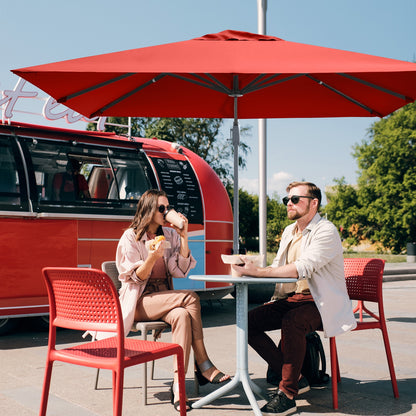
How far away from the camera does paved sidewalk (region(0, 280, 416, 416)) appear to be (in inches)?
162

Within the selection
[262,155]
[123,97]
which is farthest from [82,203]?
[262,155]

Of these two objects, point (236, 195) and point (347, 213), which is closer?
point (236, 195)

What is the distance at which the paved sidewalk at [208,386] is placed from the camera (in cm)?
411

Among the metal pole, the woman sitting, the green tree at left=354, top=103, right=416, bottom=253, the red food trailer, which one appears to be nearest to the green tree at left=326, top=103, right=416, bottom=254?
the green tree at left=354, top=103, right=416, bottom=253

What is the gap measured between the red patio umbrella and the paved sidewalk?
4.67 ft

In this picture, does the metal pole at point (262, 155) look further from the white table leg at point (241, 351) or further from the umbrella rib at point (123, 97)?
the white table leg at point (241, 351)

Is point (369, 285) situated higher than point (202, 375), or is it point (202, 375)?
point (369, 285)

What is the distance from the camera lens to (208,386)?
188 inches

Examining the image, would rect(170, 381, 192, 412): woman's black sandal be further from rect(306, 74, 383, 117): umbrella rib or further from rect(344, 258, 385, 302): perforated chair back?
rect(306, 74, 383, 117): umbrella rib

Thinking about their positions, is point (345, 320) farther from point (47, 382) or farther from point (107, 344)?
point (47, 382)

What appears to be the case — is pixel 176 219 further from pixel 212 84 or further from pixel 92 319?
pixel 92 319

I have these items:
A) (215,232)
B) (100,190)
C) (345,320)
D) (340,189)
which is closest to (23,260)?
(100,190)

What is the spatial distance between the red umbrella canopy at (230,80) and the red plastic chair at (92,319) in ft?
4.66

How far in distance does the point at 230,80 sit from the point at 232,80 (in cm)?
3
